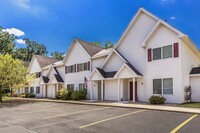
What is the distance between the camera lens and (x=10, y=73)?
2844 cm

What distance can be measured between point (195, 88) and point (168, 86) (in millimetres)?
2866

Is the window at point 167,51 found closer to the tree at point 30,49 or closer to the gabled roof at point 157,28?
the gabled roof at point 157,28

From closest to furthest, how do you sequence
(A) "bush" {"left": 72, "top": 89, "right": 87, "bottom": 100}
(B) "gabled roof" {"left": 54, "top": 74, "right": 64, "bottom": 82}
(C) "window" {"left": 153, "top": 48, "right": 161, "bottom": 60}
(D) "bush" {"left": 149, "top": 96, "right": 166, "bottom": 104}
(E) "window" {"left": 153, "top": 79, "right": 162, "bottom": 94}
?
(D) "bush" {"left": 149, "top": 96, "right": 166, "bottom": 104}
(E) "window" {"left": 153, "top": 79, "right": 162, "bottom": 94}
(C) "window" {"left": 153, "top": 48, "right": 161, "bottom": 60}
(A) "bush" {"left": 72, "top": 89, "right": 87, "bottom": 100}
(B) "gabled roof" {"left": 54, "top": 74, "right": 64, "bottom": 82}

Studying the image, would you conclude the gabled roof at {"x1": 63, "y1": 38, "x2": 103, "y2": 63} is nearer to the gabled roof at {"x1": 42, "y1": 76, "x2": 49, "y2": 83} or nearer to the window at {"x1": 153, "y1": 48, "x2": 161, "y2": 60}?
the gabled roof at {"x1": 42, "y1": 76, "x2": 49, "y2": 83}

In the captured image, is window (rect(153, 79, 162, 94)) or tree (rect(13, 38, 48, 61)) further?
tree (rect(13, 38, 48, 61))

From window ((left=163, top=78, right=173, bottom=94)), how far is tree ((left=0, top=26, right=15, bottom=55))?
5193 centimetres

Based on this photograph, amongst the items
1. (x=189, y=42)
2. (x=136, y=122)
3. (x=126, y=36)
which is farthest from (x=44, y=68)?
(x=136, y=122)

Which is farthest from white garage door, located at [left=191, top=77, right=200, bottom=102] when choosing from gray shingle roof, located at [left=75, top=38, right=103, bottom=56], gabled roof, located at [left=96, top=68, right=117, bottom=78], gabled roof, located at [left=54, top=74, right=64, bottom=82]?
gabled roof, located at [left=54, top=74, right=64, bottom=82]

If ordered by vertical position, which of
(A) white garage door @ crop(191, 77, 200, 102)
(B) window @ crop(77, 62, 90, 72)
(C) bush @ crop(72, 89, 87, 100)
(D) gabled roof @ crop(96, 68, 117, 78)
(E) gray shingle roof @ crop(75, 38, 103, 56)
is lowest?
(C) bush @ crop(72, 89, 87, 100)

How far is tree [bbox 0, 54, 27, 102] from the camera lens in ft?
92.4

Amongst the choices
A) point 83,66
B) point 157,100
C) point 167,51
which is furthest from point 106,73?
point 157,100

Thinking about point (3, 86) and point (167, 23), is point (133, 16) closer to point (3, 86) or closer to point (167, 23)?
point (167, 23)

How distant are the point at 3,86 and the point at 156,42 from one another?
1989 cm

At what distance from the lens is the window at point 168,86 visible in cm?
2098
